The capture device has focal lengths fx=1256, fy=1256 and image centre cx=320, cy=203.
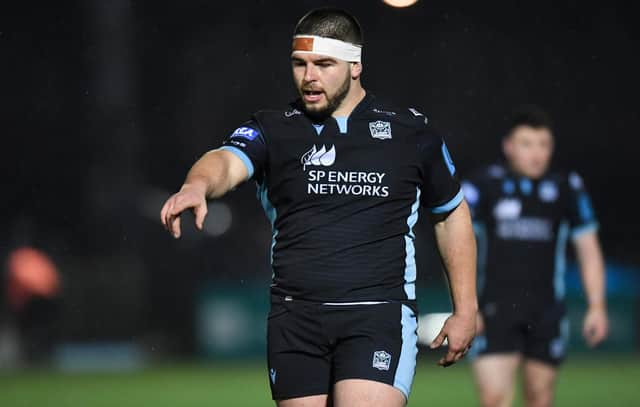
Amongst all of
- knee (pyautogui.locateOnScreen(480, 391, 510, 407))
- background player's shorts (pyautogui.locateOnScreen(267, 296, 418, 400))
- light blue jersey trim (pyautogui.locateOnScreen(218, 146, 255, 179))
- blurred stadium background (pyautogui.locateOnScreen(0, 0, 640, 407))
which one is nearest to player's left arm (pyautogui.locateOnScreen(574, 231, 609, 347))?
knee (pyautogui.locateOnScreen(480, 391, 510, 407))

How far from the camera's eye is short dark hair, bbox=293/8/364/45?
18.1 feet

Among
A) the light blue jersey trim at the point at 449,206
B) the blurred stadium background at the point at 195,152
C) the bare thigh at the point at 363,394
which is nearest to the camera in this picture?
the bare thigh at the point at 363,394

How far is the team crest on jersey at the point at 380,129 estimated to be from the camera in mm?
5547

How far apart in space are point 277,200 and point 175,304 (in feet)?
40.2

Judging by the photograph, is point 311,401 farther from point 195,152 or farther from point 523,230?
point 195,152

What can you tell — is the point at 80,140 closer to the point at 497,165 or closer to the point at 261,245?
the point at 261,245

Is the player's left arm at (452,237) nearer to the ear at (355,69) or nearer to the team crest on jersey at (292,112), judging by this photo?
the ear at (355,69)

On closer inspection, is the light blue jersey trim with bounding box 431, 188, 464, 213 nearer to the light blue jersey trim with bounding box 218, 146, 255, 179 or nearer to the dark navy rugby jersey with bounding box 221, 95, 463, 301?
the dark navy rugby jersey with bounding box 221, 95, 463, 301

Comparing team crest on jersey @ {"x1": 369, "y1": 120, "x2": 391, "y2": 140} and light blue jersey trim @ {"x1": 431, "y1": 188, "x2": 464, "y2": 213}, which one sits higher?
team crest on jersey @ {"x1": 369, "y1": 120, "x2": 391, "y2": 140}

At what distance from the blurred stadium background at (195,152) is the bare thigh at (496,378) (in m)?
4.13

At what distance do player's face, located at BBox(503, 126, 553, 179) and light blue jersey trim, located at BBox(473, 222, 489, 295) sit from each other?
0.49 m

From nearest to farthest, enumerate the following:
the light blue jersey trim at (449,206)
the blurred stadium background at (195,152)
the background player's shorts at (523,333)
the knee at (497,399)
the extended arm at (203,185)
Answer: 1. the extended arm at (203,185)
2. the light blue jersey trim at (449,206)
3. the knee at (497,399)
4. the background player's shorts at (523,333)
5. the blurred stadium background at (195,152)

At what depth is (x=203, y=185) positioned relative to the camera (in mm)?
4934


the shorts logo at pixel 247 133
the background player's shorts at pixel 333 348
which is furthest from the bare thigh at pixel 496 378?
the shorts logo at pixel 247 133
